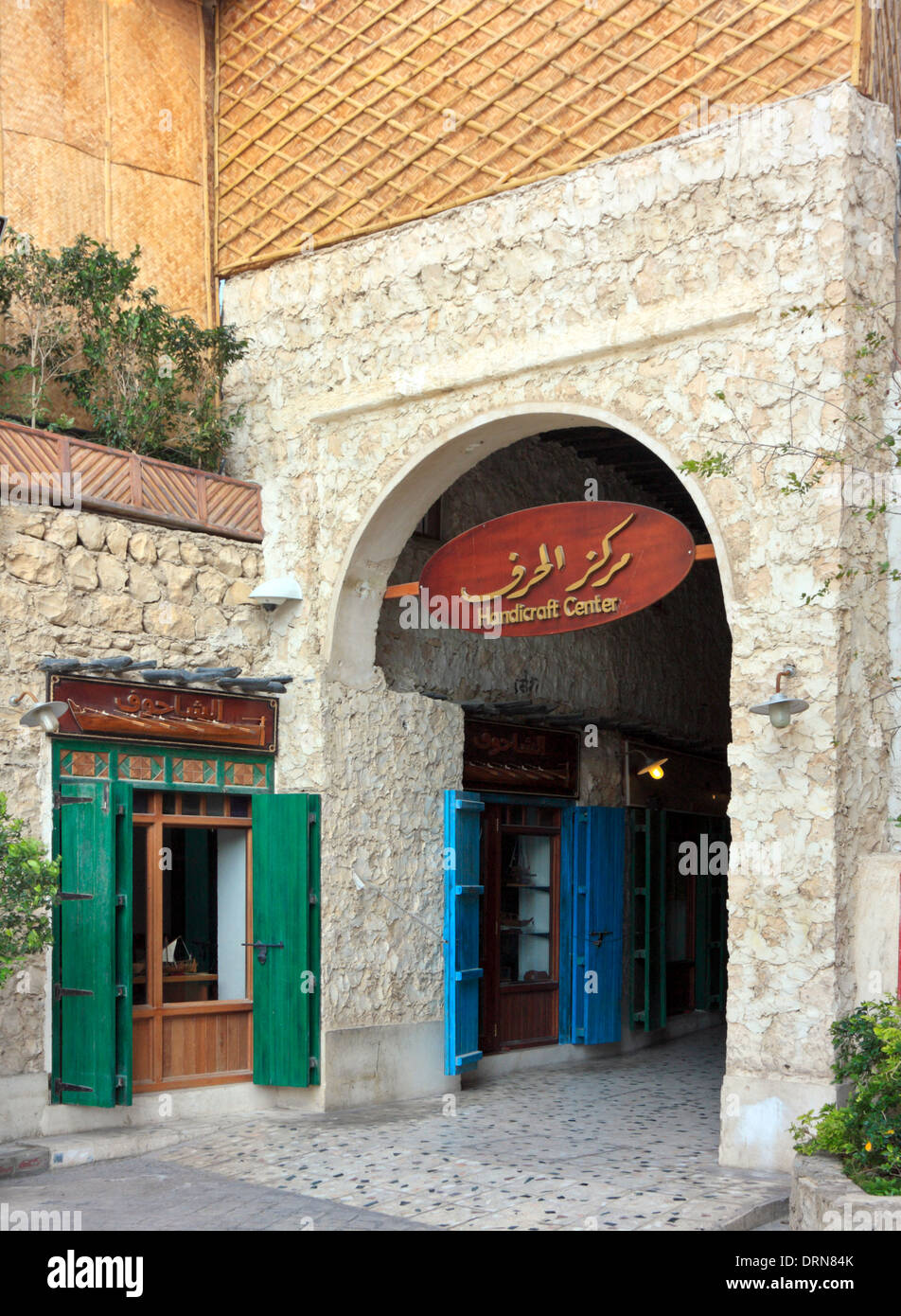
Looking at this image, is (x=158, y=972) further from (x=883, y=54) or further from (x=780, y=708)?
(x=883, y=54)

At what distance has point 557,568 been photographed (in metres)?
8.79

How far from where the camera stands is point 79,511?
29.2ft

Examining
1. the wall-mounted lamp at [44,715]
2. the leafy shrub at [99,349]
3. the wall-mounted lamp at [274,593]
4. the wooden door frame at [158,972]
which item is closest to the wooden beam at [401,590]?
the wall-mounted lamp at [274,593]

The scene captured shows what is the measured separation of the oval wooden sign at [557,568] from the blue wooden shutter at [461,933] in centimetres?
166

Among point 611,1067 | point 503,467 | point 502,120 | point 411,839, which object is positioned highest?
point 502,120

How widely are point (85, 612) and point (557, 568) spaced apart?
2.96m

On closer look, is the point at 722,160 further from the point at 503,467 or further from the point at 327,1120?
the point at 327,1120

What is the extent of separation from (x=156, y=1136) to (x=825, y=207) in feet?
21.6

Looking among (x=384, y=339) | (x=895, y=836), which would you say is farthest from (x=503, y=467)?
(x=895, y=836)

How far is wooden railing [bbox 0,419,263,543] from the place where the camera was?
869 cm

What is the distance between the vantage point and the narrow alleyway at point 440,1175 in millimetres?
6668

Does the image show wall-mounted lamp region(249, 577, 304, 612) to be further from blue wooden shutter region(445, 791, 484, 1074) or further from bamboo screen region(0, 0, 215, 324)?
bamboo screen region(0, 0, 215, 324)

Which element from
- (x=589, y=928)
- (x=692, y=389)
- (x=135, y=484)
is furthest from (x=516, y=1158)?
(x=135, y=484)

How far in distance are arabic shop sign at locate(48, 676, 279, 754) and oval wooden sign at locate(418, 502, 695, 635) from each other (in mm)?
1478
